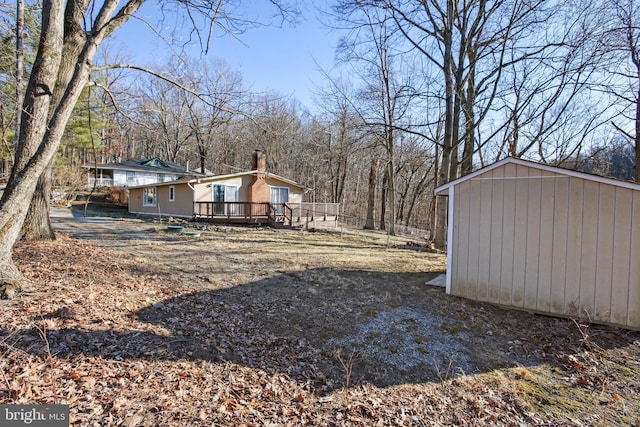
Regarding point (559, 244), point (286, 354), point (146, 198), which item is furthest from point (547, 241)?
point (146, 198)

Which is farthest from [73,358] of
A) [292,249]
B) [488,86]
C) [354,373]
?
[488,86]

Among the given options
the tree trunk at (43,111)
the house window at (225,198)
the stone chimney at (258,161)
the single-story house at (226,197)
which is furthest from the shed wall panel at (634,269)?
the stone chimney at (258,161)

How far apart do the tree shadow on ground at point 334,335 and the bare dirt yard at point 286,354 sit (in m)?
0.02

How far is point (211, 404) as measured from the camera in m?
2.54

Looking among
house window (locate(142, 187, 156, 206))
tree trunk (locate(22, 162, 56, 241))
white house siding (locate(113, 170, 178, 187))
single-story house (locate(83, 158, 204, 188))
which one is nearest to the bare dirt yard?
tree trunk (locate(22, 162, 56, 241))

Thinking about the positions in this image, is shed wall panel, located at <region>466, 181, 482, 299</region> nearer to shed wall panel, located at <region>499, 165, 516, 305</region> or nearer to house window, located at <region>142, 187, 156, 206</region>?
shed wall panel, located at <region>499, 165, 516, 305</region>

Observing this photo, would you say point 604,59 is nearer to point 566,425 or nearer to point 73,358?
point 566,425

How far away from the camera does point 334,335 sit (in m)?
4.23

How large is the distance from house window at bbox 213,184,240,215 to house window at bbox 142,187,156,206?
523 cm

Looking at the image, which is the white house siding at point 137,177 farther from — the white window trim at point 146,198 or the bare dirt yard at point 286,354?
the bare dirt yard at point 286,354

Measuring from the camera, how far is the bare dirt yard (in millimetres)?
2529

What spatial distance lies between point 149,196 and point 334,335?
2106cm

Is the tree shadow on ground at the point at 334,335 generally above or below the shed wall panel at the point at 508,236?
below

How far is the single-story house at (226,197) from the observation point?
17.8 metres
